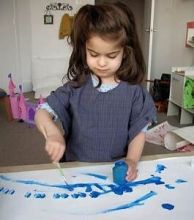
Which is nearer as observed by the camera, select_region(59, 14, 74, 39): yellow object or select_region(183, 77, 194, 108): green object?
select_region(183, 77, 194, 108): green object

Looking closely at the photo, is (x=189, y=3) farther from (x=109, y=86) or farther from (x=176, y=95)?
(x=109, y=86)

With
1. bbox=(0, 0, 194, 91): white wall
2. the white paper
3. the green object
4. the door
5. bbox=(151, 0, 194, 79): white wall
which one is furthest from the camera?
bbox=(0, 0, 194, 91): white wall

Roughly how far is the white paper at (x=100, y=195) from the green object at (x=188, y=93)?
2.09m

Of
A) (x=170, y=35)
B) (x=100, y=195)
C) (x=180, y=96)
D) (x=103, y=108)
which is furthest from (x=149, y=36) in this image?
(x=100, y=195)

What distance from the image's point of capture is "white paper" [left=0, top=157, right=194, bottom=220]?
604mm

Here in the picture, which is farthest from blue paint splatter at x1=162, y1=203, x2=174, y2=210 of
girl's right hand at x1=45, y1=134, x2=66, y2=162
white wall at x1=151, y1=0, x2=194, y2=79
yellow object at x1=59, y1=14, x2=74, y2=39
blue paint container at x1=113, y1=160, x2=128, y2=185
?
yellow object at x1=59, y1=14, x2=74, y2=39

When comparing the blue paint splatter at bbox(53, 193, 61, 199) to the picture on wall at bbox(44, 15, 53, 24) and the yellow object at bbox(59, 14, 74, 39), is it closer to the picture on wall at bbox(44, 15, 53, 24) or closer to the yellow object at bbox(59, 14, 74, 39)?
the yellow object at bbox(59, 14, 74, 39)

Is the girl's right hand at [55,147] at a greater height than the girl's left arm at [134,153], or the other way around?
the girl's right hand at [55,147]

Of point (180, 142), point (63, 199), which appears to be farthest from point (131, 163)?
point (180, 142)

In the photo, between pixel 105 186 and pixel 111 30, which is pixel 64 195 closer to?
pixel 105 186

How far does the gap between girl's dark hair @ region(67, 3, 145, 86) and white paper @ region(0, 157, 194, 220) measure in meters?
0.26

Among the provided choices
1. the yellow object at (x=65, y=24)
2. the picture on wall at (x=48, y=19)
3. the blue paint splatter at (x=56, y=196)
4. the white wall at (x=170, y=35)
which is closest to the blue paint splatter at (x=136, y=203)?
the blue paint splatter at (x=56, y=196)

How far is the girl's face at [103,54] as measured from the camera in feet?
2.28

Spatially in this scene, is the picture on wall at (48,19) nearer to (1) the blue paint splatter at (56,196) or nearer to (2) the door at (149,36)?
(2) the door at (149,36)
